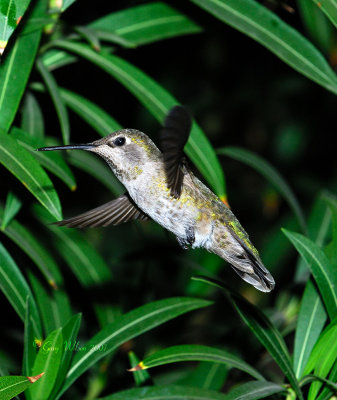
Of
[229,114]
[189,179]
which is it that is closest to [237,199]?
[229,114]

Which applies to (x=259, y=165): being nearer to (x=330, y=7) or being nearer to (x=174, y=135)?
(x=330, y=7)

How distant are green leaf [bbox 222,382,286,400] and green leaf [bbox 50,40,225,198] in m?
0.57

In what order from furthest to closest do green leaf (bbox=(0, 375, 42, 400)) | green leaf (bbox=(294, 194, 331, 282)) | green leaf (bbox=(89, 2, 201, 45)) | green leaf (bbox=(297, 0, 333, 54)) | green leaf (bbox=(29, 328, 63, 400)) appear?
green leaf (bbox=(294, 194, 331, 282))
green leaf (bbox=(297, 0, 333, 54))
green leaf (bbox=(89, 2, 201, 45))
green leaf (bbox=(29, 328, 63, 400))
green leaf (bbox=(0, 375, 42, 400))

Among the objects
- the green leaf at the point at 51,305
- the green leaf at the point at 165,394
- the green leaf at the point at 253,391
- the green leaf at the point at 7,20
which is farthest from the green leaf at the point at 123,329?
the green leaf at the point at 7,20

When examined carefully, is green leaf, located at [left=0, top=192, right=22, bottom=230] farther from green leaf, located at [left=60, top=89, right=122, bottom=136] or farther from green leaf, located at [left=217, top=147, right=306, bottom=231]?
green leaf, located at [left=217, top=147, right=306, bottom=231]

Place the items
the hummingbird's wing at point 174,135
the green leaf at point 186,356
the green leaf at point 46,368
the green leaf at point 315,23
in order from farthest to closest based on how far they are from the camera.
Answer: the green leaf at point 315,23 < the green leaf at point 186,356 < the green leaf at point 46,368 < the hummingbird's wing at point 174,135

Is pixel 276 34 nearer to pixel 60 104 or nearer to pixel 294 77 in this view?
pixel 60 104

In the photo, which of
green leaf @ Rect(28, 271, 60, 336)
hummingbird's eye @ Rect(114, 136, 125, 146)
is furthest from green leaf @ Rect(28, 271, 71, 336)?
hummingbird's eye @ Rect(114, 136, 125, 146)

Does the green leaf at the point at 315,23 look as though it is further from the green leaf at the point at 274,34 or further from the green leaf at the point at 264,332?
the green leaf at the point at 264,332

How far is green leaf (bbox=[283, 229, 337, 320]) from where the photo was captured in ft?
4.80

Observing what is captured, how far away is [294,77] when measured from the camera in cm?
359

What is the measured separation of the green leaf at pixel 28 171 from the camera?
135 cm

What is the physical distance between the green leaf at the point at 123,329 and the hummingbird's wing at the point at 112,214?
261mm

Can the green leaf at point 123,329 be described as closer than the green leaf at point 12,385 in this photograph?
No
